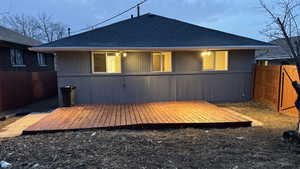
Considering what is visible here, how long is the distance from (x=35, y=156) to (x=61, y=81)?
431 cm

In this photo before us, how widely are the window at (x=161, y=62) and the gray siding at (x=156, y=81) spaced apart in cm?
24

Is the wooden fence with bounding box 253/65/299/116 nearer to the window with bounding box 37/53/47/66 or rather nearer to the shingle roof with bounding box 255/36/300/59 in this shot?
the shingle roof with bounding box 255/36/300/59

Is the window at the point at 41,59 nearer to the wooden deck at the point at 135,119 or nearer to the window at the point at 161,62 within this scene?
the wooden deck at the point at 135,119

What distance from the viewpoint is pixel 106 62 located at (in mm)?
7039

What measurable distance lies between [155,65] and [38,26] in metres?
24.0

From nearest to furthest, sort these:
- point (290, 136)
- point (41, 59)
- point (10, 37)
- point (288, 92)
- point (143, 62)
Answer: point (290, 136), point (288, 92), point (143, 62), point (10, 37), point (41, 59)

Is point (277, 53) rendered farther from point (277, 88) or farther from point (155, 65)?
point (155, 65)

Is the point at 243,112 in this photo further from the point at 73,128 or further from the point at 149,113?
the point at 73,128

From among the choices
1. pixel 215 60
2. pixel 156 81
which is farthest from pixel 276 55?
pixel 156 81

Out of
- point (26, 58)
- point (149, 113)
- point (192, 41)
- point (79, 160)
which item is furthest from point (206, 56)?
point (26, 58)

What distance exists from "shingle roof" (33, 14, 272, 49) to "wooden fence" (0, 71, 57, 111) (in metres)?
2.39

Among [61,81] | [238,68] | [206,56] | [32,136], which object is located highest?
[206,56]

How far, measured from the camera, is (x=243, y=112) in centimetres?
611

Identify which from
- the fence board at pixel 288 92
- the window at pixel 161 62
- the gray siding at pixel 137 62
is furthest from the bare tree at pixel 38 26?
the fence board at pixel 288 92
